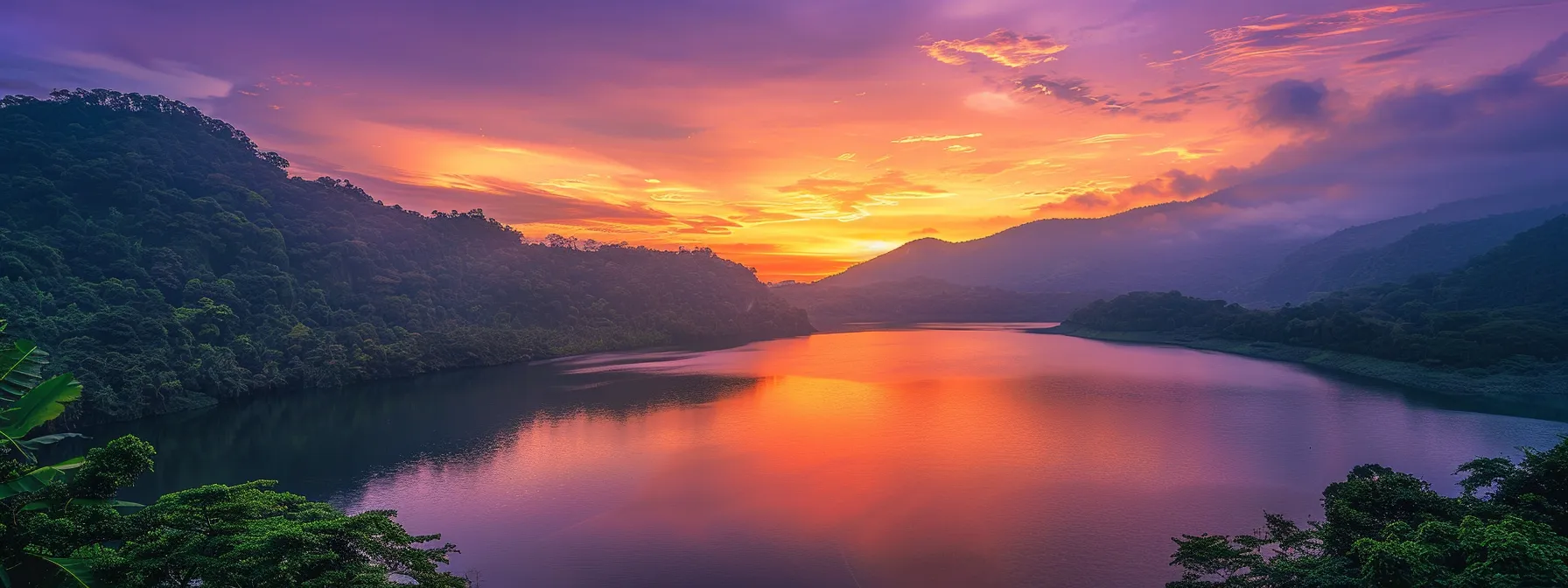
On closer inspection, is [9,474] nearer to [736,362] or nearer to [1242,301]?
[736,362]

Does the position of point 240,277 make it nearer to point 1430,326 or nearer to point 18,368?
point 18,368

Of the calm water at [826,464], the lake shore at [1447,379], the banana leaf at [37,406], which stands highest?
the banana leaf at [37,406]

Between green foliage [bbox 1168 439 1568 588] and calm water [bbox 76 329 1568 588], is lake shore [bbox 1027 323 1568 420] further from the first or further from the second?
green foliage [bbox 1168 439 1568 588]

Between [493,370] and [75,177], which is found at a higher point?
[75,177]

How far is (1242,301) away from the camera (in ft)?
640

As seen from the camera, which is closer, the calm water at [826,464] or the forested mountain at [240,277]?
the calm water at [826,464]

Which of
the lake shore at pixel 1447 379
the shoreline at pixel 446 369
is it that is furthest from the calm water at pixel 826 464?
the lake shore at pixel 1447 379

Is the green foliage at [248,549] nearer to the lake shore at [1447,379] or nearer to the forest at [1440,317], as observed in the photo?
the lake shore at [1447,379]

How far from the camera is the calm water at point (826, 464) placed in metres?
21.1

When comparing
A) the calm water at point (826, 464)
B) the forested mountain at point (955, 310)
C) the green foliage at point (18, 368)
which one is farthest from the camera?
the forested mountain at point (955, 310)

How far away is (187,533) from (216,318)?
2045 inches

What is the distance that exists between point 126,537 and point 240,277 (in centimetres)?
6234

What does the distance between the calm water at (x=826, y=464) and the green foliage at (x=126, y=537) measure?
8.39m

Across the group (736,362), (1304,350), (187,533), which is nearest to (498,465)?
(187,533)
